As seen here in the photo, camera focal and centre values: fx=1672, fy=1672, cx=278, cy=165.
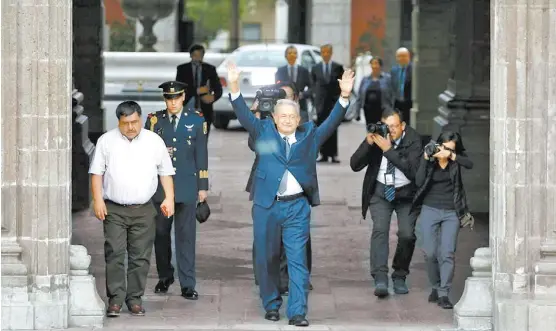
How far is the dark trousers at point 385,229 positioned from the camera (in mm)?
13914

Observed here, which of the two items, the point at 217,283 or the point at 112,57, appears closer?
the point at 217,283

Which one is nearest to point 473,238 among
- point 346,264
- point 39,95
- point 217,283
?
point 346,264

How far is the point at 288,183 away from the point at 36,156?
1903mm

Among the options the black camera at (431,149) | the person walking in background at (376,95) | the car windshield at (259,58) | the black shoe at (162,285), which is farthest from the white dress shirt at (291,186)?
the car windshield at (259,58)

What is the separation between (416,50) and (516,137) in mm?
12154

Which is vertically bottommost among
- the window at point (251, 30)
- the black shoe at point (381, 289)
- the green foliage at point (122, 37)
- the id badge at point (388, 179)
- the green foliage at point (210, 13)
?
the black shoe at point (381, 289)

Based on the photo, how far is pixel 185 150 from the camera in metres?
13.6

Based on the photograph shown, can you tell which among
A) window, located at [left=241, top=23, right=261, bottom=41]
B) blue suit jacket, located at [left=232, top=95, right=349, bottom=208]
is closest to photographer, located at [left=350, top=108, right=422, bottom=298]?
blue suit jacket, located at [left=232, top=95, right=349, bottom=208]

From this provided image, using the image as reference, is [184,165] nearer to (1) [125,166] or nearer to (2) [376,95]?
(1) [125,166]

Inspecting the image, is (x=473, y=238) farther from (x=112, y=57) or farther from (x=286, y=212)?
(x=112, y=57)

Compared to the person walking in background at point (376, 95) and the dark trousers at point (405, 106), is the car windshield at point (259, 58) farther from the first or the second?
the dark trousers at point (405, 106)

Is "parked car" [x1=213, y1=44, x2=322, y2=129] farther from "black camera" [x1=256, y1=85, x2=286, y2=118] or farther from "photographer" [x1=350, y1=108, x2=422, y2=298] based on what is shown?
"photographer" [x1=350, y1=108, x2=422, y2=298]

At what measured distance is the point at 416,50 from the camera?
79.6 ft

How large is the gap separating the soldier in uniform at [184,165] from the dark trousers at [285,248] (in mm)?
906
